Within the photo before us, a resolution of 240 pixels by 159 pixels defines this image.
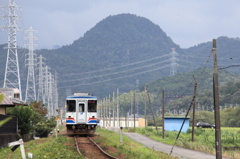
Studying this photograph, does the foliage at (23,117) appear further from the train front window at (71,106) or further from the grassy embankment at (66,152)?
the grassy embankment at (66,152)

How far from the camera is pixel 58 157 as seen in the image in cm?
1612

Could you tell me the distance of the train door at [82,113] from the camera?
1451 inches

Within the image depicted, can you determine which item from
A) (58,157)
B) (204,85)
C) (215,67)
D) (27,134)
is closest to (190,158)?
(215,67)

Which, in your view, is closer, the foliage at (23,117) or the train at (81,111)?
the train at (81,111)

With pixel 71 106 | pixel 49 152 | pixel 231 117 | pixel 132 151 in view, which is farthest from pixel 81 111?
pixel 231 117

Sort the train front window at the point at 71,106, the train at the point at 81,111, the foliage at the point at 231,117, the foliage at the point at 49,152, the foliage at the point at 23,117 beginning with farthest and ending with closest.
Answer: the foliage at the point at 231,117 → the foliage at the point at 23,117 → the train front window at the point at 71,106 → the train at the point at 81,111 → the foliage at the point at 49,152

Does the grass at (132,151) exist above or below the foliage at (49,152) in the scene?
below

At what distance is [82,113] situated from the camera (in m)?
36.9

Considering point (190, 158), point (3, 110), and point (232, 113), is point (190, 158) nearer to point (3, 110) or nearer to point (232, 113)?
point (3, 110)

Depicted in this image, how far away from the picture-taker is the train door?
36.8 meters

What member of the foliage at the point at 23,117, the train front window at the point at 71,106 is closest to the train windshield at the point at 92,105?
the train front window at the point at 71,106

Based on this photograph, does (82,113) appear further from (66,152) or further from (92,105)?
(66,152)

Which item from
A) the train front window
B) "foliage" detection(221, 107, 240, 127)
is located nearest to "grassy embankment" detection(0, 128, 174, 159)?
the train front window

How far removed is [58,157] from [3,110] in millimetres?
23438
